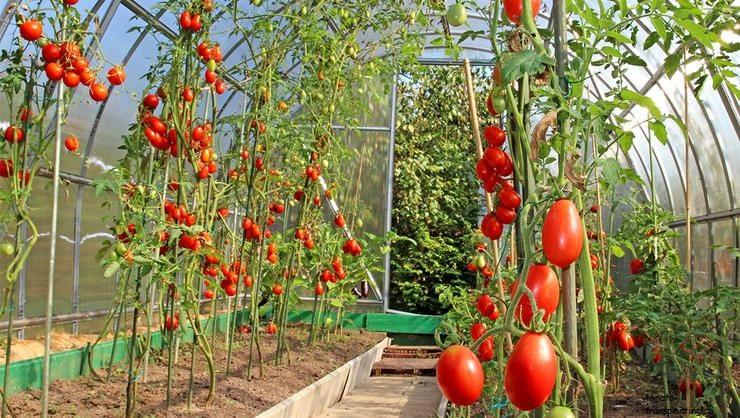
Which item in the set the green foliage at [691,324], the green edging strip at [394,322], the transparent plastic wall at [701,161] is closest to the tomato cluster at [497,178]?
the green foliage at [691,324]

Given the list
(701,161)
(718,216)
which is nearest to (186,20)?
(718,216)

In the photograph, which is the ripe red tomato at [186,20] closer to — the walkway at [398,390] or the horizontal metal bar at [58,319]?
the horizontal metal bar at [58,319]

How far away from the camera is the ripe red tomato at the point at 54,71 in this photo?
2336 mm

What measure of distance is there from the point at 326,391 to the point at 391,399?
0.65 m

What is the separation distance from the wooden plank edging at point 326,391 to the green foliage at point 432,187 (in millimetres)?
2960

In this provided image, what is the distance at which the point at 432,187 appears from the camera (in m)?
9.66

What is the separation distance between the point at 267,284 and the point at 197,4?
2923mm

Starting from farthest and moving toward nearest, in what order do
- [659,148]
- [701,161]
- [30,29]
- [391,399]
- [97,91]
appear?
[659,148] < [701,161] < [391,399] < [97,91] < [30,29]

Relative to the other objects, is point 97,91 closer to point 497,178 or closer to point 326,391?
point 497,178

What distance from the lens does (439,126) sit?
400 inches

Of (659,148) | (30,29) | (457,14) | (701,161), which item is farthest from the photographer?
(659,148)

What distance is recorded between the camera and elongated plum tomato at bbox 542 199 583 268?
0.93m

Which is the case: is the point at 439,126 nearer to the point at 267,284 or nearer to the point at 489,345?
the point at 267,284

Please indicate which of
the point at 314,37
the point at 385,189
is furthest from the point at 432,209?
the point at 314,37
